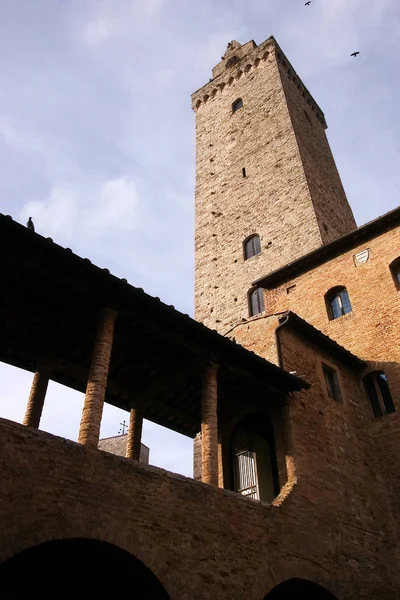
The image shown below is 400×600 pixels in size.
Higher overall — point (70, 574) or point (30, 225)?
point (30, 225)

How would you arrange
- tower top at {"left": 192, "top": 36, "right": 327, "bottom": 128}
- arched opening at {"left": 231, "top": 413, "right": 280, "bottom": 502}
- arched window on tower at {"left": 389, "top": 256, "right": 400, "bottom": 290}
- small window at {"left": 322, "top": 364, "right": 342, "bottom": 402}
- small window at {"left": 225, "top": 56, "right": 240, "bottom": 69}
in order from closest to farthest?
arched opening at {"left": 231, "top": 413, "right": 280, "bottom": 502} < small window at {"left": 322, "top": 364, "right": 342, "bottom": 402} < arched window on tower at {"left": 389, "top": 256, "right": 400, "bottom": 290} < tower top at {"left": 192, "top": 36, "right": 327, "bottom": 128} < small window at {"left": 225, "top": 56, "right": 240, "bottom": 69}

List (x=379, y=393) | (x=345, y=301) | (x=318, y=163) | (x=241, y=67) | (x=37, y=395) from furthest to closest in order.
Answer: (x=241, y=67) < (x=318, y=163) < (x=345, y=301) < (x=379, y=393) < (x=37, y=395)

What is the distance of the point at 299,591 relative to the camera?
923cm

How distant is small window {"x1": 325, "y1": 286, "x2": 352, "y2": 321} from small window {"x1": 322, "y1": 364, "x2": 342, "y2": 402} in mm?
2905

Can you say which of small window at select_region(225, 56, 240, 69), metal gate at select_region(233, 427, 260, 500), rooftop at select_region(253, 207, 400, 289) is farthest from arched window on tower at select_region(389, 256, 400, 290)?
small window at select_region(225, 56, 240, 69)

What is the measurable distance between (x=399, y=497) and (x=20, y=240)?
385 inches

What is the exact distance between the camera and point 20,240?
23.9 ft

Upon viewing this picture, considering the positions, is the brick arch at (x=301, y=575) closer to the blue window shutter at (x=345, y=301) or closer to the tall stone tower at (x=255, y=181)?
the blue window shutter at (x=345, y=301)

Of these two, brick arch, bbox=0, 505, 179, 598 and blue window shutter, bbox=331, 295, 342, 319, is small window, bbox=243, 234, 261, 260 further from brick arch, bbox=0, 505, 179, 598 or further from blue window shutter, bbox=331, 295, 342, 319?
brick arch, bbox=0, 505, 179, 598

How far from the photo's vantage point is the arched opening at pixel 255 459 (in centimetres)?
1095

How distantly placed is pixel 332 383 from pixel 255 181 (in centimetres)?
1365

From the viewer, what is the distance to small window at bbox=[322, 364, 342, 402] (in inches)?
486

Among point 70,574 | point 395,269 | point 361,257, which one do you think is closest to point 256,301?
point 361,257

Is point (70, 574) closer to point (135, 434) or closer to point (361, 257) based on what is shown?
point (135, 434)
